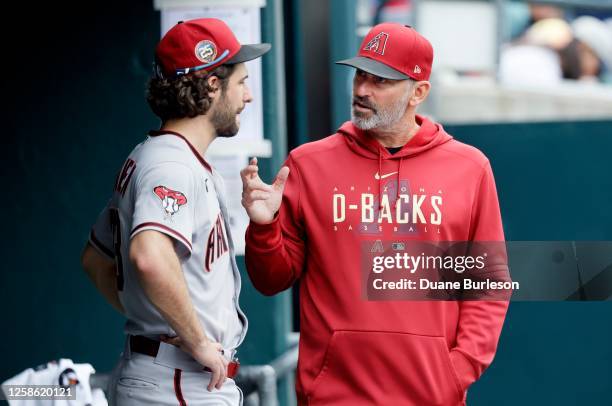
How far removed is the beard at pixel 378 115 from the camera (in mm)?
3529

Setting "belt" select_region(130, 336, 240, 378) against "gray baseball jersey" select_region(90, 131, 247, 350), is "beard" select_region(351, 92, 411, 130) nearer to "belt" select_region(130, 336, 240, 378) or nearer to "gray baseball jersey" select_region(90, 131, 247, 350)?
"gray baseball jersey" select_region(90, 131, 247, 350)

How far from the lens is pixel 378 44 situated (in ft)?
11.9

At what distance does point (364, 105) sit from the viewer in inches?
140

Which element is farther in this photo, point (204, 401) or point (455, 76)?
point (455, 76)

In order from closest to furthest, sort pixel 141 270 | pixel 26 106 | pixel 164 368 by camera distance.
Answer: pixel 141 270
pixel 164 368
pixel 26 106

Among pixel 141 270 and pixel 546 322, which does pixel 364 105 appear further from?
pixel 546 322

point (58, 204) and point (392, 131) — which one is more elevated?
point (392, 131)

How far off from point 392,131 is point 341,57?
2.00 metres

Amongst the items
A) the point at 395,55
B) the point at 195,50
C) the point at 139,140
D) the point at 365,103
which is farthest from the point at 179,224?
the point at 139,140

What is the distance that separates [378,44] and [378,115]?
262mm

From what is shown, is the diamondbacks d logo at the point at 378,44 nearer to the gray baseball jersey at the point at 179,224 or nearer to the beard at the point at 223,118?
the beard at the point at 223,118

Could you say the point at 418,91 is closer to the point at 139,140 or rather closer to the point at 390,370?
the point at 390,370

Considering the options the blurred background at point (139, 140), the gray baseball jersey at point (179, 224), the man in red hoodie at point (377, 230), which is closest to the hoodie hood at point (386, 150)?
the man in red hoodie at point (377, 230)

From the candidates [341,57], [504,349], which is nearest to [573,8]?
[341,57]
